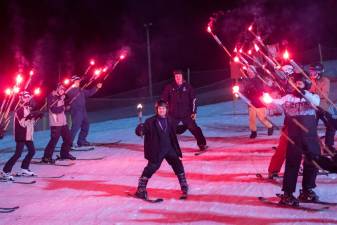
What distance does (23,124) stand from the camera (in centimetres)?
1198

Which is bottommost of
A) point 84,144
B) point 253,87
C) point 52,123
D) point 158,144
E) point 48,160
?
point 48,160

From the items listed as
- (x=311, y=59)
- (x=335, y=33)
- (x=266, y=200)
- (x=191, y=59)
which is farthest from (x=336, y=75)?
(x=266, y=200)

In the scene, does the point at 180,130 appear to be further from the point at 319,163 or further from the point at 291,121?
the point at 319,163

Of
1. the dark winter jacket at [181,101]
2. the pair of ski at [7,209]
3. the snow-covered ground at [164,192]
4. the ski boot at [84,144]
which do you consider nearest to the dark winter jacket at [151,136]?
the snow-covered ground at [164,192]

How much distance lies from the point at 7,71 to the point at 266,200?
30442 millimetres

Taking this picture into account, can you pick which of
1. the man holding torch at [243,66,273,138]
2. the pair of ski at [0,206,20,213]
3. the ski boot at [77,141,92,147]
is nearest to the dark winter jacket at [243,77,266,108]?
the man holding torch at [243,66,273,138]

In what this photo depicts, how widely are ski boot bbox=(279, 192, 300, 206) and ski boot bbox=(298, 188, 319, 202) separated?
0.61 ft

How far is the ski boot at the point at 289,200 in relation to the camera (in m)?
8.55

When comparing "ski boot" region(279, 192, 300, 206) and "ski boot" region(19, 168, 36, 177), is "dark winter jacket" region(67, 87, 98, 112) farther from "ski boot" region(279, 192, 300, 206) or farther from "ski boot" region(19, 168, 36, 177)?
"ski boot" region(279, 192, 300, 206)

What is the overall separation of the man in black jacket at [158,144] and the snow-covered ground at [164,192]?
15.2 inches

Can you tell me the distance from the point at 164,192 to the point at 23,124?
11.9ft

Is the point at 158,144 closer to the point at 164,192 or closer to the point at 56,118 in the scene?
the point at 164,192

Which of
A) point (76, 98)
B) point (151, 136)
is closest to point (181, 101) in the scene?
point (76, 98)

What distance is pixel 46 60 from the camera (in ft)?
126
